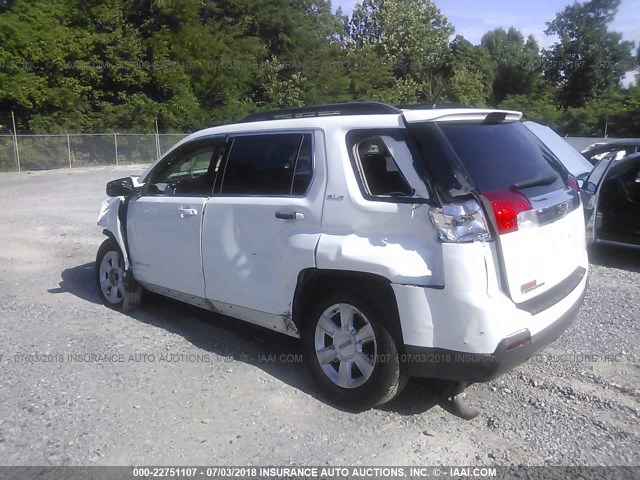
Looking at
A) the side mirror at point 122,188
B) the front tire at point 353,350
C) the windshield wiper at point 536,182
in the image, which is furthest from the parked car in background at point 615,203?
the side mirror at point 122,188

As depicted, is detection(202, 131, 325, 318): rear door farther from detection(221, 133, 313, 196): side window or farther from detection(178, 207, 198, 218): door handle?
detection(178, 207, 198, 218): door handle

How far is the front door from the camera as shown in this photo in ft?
16.6

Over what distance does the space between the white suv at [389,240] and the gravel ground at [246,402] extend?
1.12 ft

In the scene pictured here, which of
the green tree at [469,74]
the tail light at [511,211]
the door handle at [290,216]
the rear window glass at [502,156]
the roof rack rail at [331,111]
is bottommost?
the door handle at [290,216]

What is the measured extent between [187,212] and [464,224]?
2.52m

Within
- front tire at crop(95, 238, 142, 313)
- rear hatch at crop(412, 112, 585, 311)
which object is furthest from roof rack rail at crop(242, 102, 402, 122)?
front tire at crop(95, 238, 142, 313)

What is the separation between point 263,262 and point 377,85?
4210 centimetres

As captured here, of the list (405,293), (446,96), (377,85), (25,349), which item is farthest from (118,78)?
(405,293)

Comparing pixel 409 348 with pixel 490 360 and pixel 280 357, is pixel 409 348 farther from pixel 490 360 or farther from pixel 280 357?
pixel 280 357

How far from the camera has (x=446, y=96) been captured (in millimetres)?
48562

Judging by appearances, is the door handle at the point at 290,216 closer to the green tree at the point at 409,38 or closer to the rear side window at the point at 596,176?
the rear side window at the point at 596,176

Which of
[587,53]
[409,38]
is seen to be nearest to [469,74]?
[409,38]

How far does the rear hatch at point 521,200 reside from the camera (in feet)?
11.6

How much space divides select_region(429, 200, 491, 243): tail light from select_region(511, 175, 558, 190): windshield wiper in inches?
16.7
